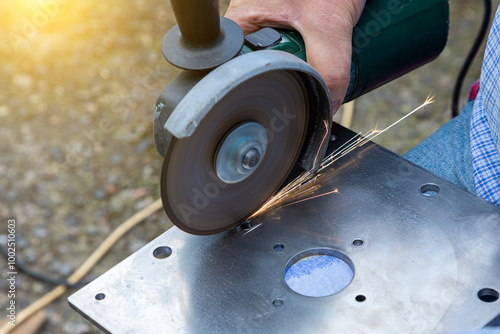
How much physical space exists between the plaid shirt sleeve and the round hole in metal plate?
36cm

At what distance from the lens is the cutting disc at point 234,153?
1.03 metres

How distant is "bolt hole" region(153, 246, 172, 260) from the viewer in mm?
A: 1188

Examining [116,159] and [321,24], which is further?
[116,159]

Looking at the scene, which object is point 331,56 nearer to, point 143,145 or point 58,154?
point 143,145

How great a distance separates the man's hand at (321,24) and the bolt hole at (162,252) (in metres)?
0.47

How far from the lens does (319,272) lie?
1117 mm

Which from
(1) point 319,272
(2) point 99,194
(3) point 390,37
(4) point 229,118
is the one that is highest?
(4) point 229,118

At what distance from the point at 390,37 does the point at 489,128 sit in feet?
0.97

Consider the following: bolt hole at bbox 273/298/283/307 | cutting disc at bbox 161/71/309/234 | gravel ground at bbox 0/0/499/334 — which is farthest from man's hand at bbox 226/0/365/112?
gravel ground at bbox 0/0/499/334

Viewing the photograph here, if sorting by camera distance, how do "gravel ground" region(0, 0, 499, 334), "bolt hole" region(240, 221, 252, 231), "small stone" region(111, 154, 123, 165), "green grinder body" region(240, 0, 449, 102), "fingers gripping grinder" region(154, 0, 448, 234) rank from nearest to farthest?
"fingers gripping grinder" region(154, 0, 448, 234), "bolt hole" region(240, 221, 252, 231), "green grinder body" region(240, 0, 449, 102), "gravel ground" region(0, 0, 499, 334), "small stone" region(111, 154, 123, 165)

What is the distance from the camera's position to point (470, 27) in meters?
3.32

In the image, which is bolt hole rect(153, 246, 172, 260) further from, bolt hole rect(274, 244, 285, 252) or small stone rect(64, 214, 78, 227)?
small stone rect(64, 214, 78, 227)

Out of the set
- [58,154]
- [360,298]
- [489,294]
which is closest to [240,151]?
[360,298]

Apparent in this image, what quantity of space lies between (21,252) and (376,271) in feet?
6.05
